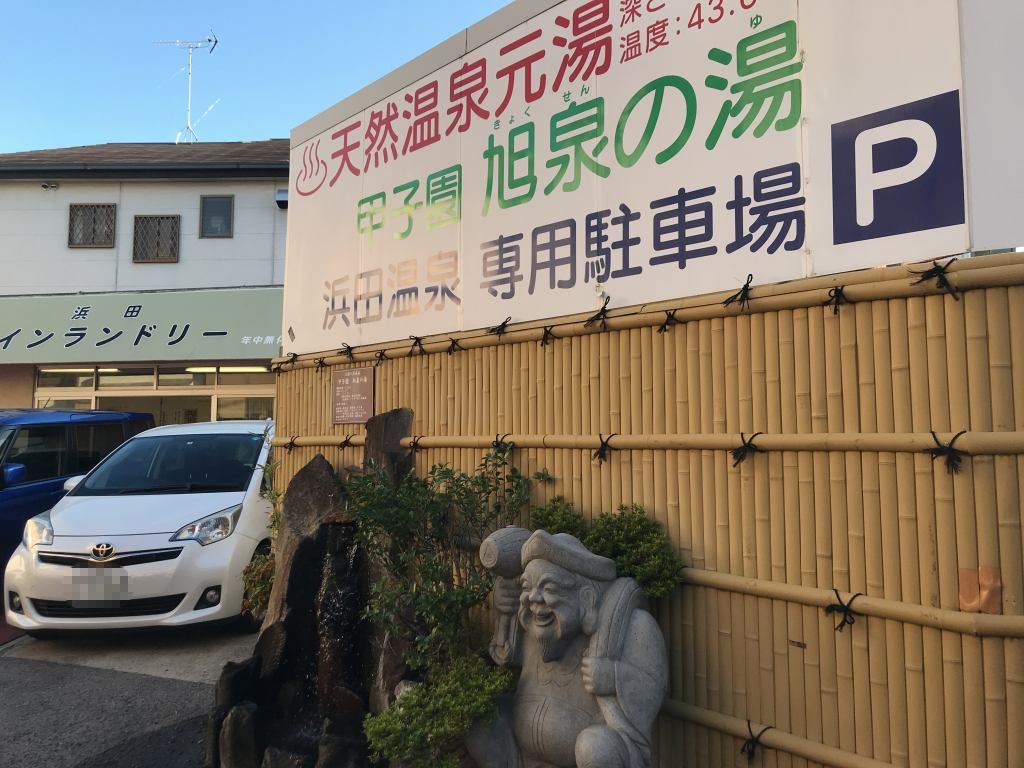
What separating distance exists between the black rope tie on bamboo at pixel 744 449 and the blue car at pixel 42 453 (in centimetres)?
748

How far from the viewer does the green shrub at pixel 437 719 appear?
296 cm

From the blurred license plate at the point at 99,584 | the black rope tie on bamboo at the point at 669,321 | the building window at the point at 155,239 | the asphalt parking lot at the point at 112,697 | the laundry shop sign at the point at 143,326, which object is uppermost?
the building window at the point at 155,239

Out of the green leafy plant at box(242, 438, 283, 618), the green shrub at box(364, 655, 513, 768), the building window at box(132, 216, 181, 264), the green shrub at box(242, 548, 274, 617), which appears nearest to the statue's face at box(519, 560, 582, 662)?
the green shrub at box(364, 655, 513, 768)

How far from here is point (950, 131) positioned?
105 inches

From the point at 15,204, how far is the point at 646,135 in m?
14.8

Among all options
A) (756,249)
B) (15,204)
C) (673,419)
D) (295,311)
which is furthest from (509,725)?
(15,204)

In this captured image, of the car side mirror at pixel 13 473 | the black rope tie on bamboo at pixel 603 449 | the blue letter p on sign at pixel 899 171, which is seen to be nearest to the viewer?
the blue letter p on sign at pixel 899 171

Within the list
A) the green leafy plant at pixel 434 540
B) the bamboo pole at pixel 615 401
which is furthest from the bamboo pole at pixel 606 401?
the green leafy plant at pixel 434 540

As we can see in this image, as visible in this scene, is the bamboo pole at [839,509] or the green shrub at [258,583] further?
the green shrub at [258,583]

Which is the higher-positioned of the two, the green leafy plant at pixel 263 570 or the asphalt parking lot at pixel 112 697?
the green leafy plant at pixel 263 570

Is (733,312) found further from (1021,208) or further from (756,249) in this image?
(1021,208)

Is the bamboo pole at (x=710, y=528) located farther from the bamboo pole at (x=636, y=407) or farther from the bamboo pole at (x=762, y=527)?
the bamboo pole at (x=636, y=407)

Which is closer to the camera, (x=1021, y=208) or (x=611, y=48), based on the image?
(x=1021, y=208)

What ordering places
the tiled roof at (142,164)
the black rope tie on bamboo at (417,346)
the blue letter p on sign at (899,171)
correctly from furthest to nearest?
1. the tiled roof at (142,164)
2. the black rope tie on bamboo at (417,346)
3. the blue letter p on sign at (899,171)
